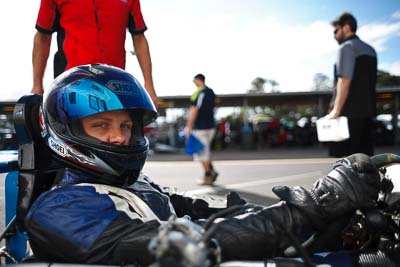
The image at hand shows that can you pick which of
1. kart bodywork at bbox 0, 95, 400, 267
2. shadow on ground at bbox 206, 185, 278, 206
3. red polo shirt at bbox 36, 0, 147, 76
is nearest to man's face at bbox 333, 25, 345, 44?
shadow on ground at bbox 206, 185, 278, 206

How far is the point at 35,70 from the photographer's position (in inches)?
89.3

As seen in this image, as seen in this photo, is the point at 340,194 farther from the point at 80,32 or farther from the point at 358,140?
the point at 358,140

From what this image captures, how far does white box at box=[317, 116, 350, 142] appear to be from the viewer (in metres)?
2.90

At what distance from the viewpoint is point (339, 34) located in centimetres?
317

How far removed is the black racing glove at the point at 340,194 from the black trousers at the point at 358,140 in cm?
190

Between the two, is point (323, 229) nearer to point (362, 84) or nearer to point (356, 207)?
point (356, 207)

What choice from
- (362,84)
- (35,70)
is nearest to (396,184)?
(362,84)

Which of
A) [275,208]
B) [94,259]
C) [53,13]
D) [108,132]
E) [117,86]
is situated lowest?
[94,259]

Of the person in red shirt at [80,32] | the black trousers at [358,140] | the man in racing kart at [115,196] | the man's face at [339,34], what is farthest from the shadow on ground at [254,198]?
the man in racing kart at [115,196]

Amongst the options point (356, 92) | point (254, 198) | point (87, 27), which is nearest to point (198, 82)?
point (254, 198)

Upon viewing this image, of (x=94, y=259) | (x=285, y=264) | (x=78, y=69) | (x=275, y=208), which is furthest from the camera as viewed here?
(x=78, y=69)

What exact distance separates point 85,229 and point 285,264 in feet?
1.88

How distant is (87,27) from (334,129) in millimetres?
1951

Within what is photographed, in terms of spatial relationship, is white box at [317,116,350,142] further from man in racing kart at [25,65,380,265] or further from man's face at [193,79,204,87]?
man's face at [193,79,204,87]
